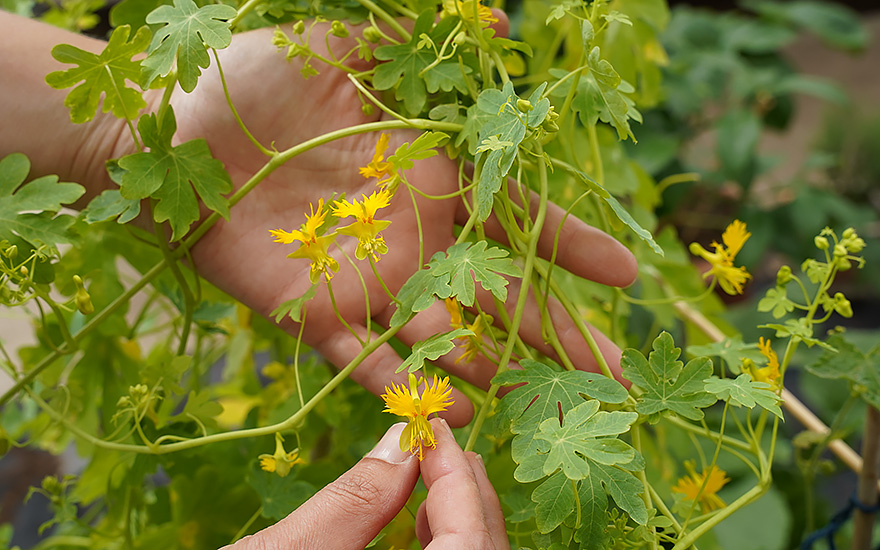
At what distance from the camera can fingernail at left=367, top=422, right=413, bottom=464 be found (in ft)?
1.77

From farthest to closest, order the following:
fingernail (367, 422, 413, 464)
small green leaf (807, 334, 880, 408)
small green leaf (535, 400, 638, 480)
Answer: small green leaf (807, 334, 880, 408), fingernail (367, 422, 413, 464), small green leaf (535, 400, 638, 480)

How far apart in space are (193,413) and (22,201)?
237mm

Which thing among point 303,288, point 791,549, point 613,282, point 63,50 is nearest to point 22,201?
point 63,50

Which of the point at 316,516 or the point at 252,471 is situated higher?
the point at 316,516

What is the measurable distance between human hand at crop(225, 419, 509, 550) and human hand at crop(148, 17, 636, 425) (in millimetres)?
113

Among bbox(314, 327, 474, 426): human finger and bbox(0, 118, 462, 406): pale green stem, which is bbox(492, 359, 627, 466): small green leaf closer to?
bbox(314, 327, 474, 426): human finger

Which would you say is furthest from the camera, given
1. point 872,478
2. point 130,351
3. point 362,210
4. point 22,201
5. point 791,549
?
point 791,549

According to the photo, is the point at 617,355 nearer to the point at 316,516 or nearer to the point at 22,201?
the point at 316,516

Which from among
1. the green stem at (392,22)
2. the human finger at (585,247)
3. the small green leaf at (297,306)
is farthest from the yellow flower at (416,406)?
the green stem at (392,22)

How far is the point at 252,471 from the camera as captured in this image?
0.70 meters

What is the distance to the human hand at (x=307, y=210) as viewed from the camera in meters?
0.67

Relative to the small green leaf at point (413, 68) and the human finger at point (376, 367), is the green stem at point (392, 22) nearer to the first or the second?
the small green leaf at point (413, 68)

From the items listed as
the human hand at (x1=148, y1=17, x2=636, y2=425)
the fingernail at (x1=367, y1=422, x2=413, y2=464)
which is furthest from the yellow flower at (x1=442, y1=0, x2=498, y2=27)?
the fingernail at (x1=367, y1=422, x2=413, y2=464)

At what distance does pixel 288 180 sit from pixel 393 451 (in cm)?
33
